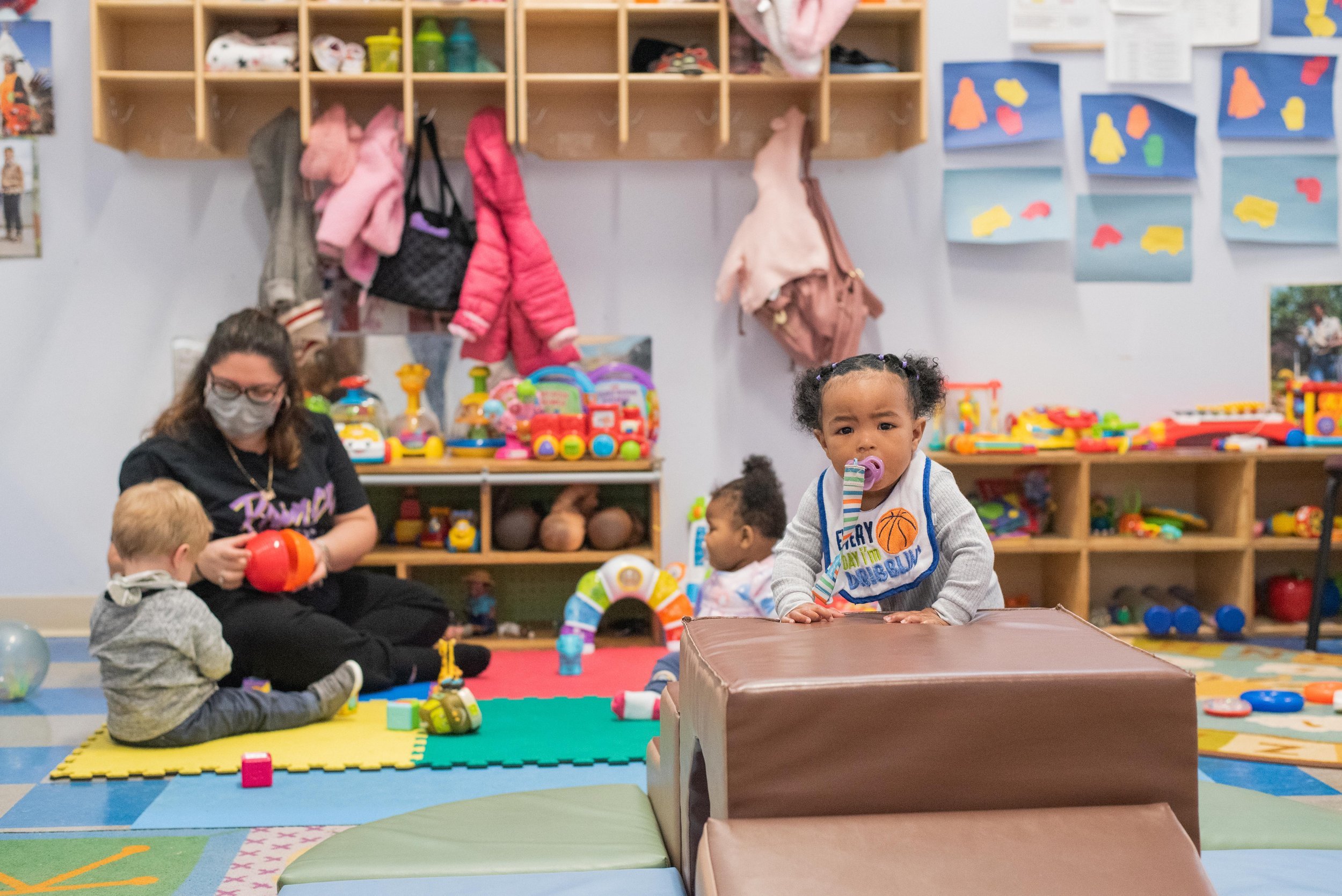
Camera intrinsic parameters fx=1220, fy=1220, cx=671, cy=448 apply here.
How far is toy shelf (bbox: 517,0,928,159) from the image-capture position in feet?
14.0

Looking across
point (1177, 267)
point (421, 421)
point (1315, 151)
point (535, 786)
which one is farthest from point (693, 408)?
point (1315, 151)

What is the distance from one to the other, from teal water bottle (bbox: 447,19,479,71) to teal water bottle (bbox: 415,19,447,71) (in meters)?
0.06

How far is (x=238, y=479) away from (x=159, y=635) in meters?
0.59

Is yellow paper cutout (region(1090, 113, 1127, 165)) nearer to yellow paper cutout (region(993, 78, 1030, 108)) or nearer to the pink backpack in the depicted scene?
yellow paper cutout (region(993, 78, 1030, 108))

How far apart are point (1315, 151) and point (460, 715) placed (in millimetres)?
3790

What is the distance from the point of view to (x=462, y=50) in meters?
4.23

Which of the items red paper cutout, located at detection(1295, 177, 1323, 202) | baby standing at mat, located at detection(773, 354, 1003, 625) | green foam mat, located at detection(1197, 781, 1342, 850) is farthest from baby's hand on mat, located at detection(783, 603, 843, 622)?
red paper cutout, located at detection(1295, 177, 1323, 202)

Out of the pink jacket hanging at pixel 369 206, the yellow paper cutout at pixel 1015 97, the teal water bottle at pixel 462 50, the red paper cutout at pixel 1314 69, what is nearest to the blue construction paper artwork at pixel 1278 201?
the red paper cutout at pixel 1314 69

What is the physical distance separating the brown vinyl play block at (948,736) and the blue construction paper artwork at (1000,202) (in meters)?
3.30

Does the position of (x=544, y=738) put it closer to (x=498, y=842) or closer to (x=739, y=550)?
(x=739, y=550)

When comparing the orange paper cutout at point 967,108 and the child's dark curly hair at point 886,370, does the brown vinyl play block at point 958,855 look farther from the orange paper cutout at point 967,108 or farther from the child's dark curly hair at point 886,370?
the orange paper cutout at point 967,108

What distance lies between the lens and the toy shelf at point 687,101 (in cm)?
428

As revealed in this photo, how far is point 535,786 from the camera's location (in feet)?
8.22

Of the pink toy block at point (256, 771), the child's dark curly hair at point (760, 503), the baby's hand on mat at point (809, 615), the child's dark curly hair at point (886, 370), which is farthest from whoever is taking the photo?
the child's dark curly hair at point (760, 503)
